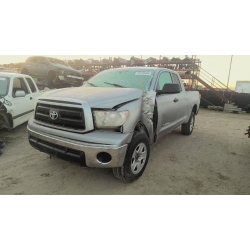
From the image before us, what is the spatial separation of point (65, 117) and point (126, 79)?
1.50m

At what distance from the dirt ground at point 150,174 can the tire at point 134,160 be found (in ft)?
0.54

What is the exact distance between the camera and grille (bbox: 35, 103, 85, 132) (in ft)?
7.57

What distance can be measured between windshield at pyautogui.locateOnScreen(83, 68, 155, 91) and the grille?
116cm

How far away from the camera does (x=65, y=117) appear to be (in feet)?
7.91

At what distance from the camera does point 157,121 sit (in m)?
3.18

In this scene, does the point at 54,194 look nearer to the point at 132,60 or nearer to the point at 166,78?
the point at 166,78

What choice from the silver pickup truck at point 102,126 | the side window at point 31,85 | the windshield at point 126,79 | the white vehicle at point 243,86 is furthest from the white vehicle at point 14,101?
the white vehicle at point 243,86

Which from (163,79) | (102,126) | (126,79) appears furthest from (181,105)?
(102,126)

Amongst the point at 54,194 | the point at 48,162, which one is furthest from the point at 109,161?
the point at 48,162

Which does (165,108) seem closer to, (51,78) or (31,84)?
(31,84)

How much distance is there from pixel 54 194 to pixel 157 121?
193 centimetres

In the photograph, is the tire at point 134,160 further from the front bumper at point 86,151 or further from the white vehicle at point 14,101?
the white vehicle at point 14,101

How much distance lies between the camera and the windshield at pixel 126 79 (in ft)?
10.6

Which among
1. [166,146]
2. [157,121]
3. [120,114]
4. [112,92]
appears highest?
[112,92]
